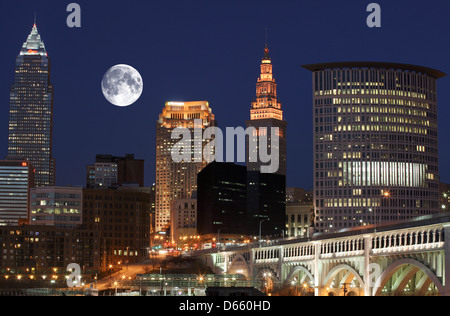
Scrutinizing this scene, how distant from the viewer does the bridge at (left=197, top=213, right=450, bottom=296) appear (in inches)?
4675

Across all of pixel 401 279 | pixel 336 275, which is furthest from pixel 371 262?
pixel 336 275

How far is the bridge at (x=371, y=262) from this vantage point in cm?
11875

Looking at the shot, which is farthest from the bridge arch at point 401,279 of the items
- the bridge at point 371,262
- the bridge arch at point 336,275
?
the bridge arch at point 336,275

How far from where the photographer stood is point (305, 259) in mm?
174500

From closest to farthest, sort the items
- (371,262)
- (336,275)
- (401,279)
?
(401,279) → (371,262) → (336,275)

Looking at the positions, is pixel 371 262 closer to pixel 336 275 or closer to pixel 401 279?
pixel 401 279

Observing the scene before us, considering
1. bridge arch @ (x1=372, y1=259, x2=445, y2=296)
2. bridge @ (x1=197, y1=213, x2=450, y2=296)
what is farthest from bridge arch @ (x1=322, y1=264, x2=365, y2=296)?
bridge arch @ (x1=372, y1=259, x2=445, y2=296)

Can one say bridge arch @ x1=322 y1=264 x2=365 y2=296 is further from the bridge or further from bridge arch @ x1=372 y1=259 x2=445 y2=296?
bridge arch @ x1=372 y1=259 x2=445 y2=296

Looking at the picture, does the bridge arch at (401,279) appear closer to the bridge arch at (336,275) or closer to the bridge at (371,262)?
the bridge at (371,262)

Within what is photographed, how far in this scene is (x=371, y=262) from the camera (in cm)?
14062
